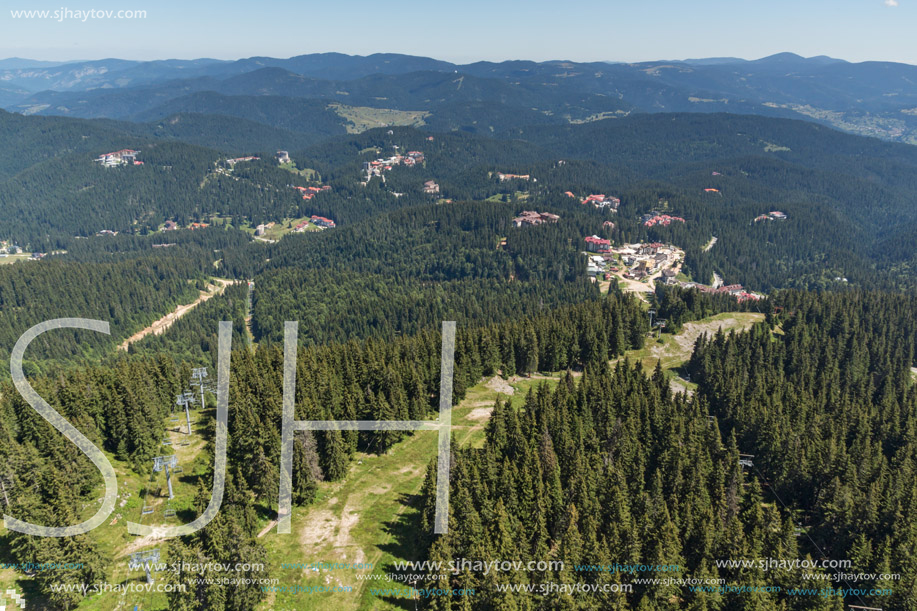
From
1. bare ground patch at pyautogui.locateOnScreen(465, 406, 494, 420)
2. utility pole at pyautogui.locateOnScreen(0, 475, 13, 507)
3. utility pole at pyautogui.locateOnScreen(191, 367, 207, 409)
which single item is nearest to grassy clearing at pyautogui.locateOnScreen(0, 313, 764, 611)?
utility pole at pyautogui.locateOnScreen(191, 367, 207, 409)

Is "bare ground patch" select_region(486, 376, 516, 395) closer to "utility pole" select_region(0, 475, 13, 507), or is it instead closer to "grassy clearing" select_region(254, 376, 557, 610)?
"grassy clearing" select_region(254, 376, 557, 610)

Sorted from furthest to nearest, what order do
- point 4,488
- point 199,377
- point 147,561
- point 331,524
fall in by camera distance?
point 199,377 → point 331,524 → point 4,488 → point 147,561

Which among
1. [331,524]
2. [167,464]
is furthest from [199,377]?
[331,524]

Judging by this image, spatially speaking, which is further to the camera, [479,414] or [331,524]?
[479,414]

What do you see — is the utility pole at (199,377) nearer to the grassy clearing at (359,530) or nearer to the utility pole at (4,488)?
the grassy clearing at (359,530)

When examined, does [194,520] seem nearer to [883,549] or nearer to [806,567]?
[806,567]

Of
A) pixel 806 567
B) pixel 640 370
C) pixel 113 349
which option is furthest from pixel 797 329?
pixel 113 349

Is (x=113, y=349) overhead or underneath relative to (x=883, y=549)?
underneath

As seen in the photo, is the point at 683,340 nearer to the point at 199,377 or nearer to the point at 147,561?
the point at 199,377

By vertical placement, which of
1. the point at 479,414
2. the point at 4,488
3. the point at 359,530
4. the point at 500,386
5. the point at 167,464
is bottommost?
the point at 500,386

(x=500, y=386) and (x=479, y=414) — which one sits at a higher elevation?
(x=479, y=414)

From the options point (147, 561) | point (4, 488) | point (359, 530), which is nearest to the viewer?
point (147, 561)
